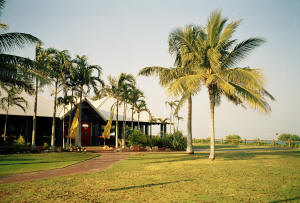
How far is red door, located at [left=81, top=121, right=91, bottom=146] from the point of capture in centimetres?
2553

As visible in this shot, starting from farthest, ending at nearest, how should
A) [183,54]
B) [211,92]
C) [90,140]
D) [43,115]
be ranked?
[90,140]
[43,115]
[183,54]
[211,92]

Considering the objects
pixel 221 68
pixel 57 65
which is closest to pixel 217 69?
pixel 221 68

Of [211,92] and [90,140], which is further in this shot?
[90,140]

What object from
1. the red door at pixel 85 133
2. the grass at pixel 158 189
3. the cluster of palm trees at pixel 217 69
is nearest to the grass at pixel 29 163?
the grass at pixel 158 189

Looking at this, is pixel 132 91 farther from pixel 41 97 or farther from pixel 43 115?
pixel 41 97

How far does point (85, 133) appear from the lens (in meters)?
25.7

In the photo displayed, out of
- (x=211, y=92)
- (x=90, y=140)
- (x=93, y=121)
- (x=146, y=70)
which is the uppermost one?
A: (x=146, y=70)

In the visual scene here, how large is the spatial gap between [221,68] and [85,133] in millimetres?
18873

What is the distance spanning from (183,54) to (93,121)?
53.8ft

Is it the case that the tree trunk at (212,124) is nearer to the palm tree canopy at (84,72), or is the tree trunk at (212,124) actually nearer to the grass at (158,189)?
the grass at (158,189)

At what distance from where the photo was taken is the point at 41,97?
27281 millimetres

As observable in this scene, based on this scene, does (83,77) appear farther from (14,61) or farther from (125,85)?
(14,61)

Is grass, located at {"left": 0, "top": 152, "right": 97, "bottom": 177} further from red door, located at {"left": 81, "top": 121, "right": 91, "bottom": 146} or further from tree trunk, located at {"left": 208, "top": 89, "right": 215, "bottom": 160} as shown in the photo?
red door, located at {"left": 81, "top": 121, "right": 91, "bottom": 146}

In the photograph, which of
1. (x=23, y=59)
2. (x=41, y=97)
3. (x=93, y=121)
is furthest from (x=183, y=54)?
(x=41, y=97)
